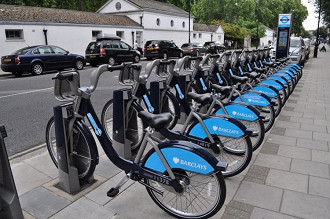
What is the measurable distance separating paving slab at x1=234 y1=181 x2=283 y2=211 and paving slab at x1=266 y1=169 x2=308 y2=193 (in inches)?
5.1

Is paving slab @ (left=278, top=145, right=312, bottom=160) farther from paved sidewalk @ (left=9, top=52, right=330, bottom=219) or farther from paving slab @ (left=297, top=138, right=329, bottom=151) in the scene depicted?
paving slab @ (left=297, top=138, right=329, bottom=151)

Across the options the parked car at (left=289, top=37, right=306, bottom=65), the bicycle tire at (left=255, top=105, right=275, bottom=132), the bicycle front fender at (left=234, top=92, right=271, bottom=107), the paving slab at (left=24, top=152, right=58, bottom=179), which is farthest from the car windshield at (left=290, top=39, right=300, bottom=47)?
the paving slab at (left=24, top=152, right=58, bottom=179)

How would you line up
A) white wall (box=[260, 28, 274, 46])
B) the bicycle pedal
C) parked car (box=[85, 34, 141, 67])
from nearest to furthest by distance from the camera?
1. the bicycle pedal
2. parked car (box=[85, 34, 141, 67])
3. white wall (box=[260, 28, 274, 46])

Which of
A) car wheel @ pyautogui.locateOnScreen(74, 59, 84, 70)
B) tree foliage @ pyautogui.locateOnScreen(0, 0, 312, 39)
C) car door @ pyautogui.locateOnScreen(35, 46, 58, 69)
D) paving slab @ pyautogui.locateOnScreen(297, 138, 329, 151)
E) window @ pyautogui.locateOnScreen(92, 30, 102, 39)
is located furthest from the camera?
tree foliage @ pyautogui.locateOnScreen(0, 0, 312, 39)

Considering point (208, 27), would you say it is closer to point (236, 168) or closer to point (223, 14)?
point (223, 14)

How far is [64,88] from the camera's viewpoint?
2771mm

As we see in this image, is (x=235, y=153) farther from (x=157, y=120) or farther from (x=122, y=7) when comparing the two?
(x=122, y=7)

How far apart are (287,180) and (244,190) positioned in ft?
1.95

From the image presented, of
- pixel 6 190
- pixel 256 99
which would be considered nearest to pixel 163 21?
pixel 256 99

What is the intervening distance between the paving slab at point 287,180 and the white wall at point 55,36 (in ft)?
59.4

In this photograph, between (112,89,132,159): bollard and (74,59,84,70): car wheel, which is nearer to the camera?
(112,89,132,159): bollard

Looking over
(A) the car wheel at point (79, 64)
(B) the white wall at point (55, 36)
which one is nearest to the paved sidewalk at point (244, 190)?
(A) the car wheel at point (79, 64)

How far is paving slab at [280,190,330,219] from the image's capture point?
256 cm

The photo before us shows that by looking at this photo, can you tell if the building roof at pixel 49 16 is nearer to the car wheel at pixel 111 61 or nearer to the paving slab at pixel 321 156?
the car wheel at pixel 111 61
